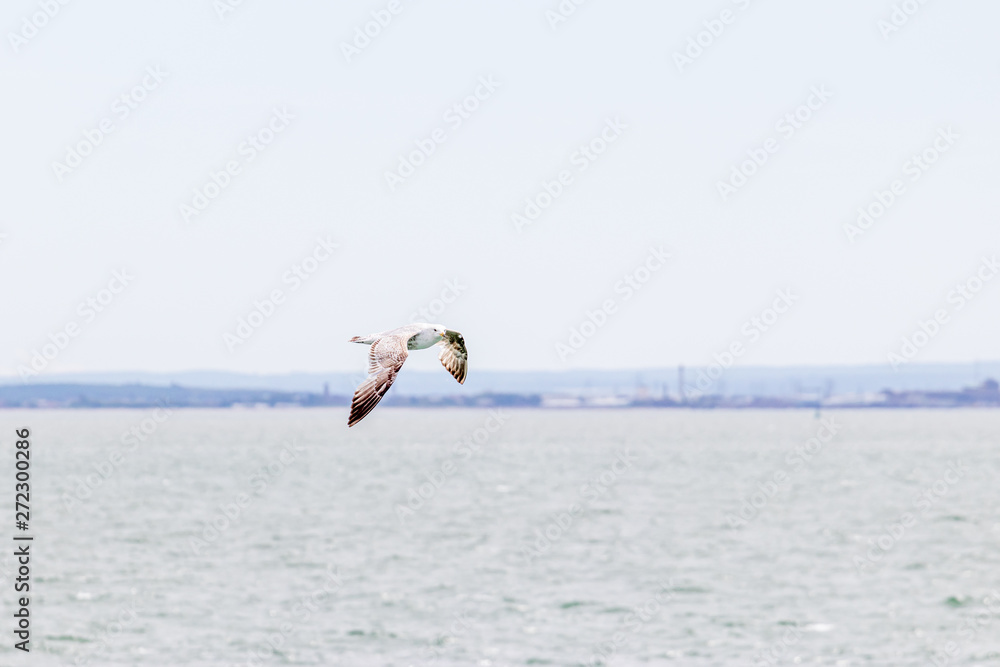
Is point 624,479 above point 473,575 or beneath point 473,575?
above

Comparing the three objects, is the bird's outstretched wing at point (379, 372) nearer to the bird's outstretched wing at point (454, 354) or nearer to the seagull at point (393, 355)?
the seagull at point (393, 355)

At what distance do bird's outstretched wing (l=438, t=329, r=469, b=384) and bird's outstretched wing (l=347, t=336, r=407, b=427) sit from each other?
101 cm

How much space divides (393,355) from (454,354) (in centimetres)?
146

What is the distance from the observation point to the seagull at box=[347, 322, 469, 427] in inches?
357

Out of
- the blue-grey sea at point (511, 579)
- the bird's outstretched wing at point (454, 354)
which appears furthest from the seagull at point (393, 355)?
the blue-grey sea at point (511, 579)

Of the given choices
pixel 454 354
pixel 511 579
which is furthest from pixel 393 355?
pixel 511 579

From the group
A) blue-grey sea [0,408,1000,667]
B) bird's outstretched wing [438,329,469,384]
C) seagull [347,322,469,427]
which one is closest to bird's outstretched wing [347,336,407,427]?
seagull [347,322,469,427]

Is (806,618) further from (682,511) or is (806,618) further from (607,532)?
(682,511)

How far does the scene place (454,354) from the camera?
10.9 meters

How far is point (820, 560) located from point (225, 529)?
2142 inches

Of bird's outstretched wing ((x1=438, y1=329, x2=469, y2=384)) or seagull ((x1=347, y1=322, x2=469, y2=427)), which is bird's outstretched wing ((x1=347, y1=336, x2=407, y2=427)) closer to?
seagull ((x1=347, y1=322, x2=469, y2=427))

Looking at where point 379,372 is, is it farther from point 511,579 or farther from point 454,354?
point 511,579

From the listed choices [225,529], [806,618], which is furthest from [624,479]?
[806,618]

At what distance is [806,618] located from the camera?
230 feet
